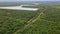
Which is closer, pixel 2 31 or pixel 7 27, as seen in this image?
pixel 2 31

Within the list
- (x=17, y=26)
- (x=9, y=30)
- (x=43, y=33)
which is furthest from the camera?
(x=17, y=26)

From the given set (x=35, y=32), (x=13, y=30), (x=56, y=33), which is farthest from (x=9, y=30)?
(x=56, y=33)

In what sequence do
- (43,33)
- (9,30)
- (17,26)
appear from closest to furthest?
(43,33)
(9,30)
(17,26)

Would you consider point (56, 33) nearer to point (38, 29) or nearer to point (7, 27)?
point (38, 29)

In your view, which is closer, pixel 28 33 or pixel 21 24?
pixel 28 33

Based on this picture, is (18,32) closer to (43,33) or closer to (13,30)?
(13,30)

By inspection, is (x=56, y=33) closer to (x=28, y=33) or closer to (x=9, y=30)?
(x=28, y=33)

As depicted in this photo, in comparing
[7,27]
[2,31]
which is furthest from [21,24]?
[2,31]

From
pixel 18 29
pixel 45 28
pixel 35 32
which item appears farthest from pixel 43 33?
pixel 18 29
